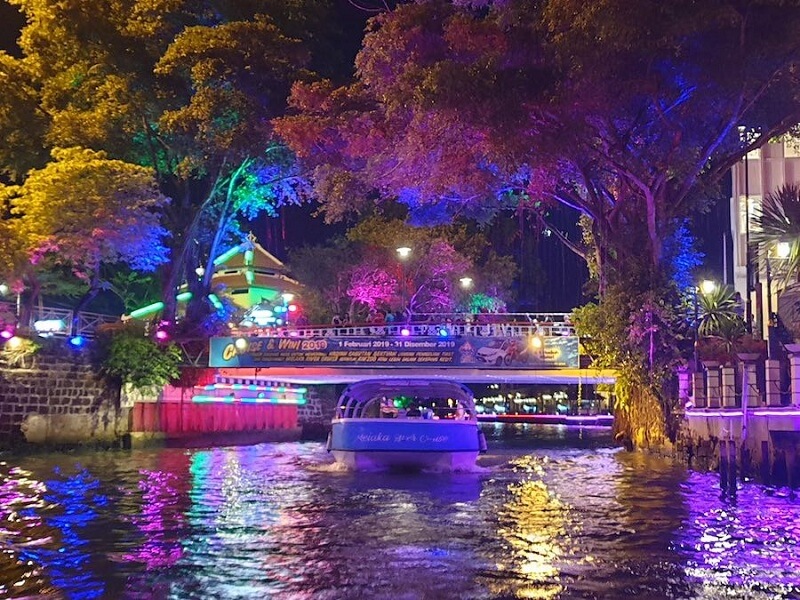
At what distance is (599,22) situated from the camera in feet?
57.2

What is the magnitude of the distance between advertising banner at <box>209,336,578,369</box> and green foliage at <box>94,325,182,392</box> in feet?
10.7

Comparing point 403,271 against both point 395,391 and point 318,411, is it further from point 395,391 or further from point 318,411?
point 395,391

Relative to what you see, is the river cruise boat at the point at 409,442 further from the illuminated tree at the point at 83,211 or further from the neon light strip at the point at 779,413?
the illuminated tree at the point at 83,211

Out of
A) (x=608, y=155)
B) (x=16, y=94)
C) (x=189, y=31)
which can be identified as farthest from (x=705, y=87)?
(x=16, y=94)

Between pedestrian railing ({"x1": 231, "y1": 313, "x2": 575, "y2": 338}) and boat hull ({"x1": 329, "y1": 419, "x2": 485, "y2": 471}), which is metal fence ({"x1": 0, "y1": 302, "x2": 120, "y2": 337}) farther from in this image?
boat hull ({"x1": 329, "y1": 419, "x2": 485, "y2": 471})

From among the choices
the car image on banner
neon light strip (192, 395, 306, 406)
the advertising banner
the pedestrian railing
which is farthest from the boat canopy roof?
neon light strip (192, 395, 306, 406)

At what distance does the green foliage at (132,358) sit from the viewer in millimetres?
30578

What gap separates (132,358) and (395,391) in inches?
486

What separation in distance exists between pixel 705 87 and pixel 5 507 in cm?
1840

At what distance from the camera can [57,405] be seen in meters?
28.3

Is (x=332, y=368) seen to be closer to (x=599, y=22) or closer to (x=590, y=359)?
(x=590, y=359)

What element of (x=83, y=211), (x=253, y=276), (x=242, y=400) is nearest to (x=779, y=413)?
(x=83, y=211)

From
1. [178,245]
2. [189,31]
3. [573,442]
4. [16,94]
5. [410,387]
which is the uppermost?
[189,31]

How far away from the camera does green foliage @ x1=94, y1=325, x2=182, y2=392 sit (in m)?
30.6
